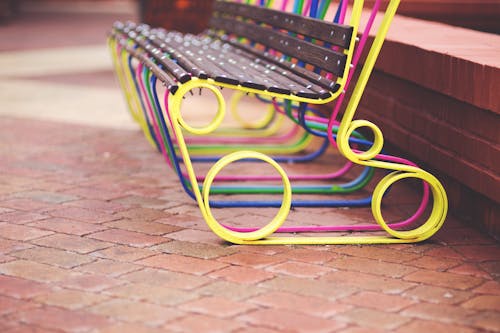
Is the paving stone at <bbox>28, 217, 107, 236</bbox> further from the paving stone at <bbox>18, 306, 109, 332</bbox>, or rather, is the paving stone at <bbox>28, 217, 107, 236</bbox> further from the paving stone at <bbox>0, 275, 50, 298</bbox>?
the paving stone at <bbox>18, 306, 109, 332</bbox>

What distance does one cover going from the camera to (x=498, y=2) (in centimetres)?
629

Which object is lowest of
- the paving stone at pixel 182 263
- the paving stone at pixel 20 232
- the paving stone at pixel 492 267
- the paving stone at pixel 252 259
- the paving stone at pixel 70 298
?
the paving stone at pixel 70 298

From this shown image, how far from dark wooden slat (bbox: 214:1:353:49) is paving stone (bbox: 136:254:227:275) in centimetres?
99

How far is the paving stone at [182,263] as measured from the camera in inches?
124

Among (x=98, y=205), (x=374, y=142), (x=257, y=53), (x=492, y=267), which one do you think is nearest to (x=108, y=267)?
(x=98, y=205)

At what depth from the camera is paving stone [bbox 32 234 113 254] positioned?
11.1 ft

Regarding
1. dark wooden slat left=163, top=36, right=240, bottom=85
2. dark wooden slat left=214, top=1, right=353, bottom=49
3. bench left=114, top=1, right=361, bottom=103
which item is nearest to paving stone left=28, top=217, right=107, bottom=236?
bench left=114, top=1, right=361, bottom=103

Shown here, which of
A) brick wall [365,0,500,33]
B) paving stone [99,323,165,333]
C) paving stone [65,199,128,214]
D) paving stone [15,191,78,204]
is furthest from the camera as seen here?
brick wall [365,0,500,33]

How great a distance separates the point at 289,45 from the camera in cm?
416

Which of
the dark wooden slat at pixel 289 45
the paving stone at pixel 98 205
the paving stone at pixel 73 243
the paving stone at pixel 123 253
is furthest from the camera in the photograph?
the paving stone at pixel 98 205

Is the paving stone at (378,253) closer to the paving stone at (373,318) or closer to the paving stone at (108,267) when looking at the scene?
the paving stone at (373,318)

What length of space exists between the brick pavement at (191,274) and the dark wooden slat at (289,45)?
69 cm

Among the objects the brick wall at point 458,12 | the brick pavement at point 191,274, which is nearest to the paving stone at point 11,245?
the brick pavement at point 191,274

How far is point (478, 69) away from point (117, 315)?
1666mm
